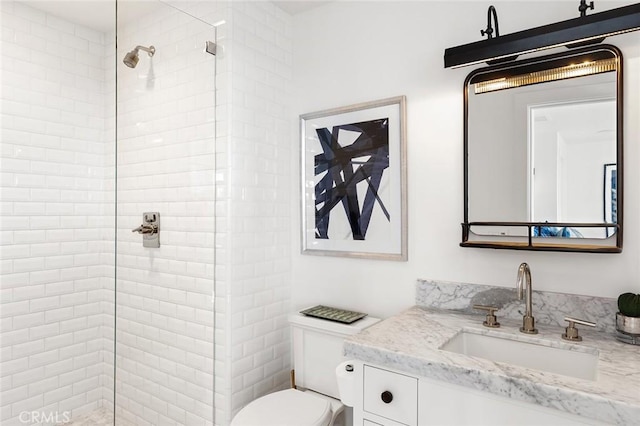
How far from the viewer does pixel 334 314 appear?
78.5 inches

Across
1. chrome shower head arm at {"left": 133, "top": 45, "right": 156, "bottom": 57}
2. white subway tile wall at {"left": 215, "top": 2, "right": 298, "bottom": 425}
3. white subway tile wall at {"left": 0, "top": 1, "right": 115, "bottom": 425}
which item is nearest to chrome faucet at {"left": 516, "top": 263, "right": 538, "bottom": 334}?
white subway tile wall at {"left": 215, "top": 2, "right": 298, "bottom": 425}

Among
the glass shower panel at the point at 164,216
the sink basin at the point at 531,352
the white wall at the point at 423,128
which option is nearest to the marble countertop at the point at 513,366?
the sink basin at the point at 531,352

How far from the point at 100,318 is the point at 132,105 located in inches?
47.7

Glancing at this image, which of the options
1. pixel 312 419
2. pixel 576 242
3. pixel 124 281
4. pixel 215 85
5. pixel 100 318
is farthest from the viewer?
pixel 100 318

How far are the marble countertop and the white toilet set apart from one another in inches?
16.1

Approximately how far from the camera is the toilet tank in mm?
1886

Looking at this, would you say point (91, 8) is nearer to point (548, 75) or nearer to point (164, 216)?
point (164, 216)

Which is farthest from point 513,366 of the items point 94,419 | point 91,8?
point 91,8

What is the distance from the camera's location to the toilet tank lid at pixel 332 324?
1832 millimetres

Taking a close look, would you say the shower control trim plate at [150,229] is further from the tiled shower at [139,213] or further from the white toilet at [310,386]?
the white toilet at [310,386]

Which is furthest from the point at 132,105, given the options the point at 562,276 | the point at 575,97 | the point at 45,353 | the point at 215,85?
the point at 562,276

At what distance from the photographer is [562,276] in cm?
156

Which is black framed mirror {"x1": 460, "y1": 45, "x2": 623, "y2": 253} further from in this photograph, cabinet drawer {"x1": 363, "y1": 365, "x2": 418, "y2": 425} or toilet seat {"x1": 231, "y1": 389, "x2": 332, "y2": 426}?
toilet seat {"x1": 231, "y1": 389, "x2": 332, "y2": 426}

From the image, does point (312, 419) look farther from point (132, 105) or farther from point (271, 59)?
point (271, 59)
